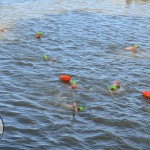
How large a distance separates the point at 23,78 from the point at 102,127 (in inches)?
186

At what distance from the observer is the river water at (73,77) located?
402 inches

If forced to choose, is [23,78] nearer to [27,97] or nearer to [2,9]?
[27,97]

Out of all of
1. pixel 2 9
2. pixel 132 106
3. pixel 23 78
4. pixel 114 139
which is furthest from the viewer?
pixel 2 9

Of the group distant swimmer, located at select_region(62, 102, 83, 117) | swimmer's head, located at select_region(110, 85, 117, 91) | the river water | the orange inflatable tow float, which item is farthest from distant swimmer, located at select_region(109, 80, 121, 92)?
distant swimmer, located at select_region(62, 102, 83, 117)

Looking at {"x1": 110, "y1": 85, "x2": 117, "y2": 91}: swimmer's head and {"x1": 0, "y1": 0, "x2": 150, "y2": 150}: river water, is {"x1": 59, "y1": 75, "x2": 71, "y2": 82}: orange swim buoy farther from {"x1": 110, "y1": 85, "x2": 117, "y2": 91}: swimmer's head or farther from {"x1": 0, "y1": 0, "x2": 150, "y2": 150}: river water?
{"x1": 110, "y1": 85, "x2": 117, "y2": 91}: swimmer's head

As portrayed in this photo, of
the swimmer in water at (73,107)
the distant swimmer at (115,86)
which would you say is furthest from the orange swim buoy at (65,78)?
the swimmer in water at (73,107)

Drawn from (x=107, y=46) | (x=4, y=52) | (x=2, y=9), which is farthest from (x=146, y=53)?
(x=2, y=9)

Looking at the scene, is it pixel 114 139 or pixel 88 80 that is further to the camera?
pixel 88 80

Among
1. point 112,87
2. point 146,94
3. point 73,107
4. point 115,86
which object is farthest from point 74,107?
point 146,94

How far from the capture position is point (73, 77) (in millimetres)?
14680

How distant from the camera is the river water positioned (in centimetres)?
1022

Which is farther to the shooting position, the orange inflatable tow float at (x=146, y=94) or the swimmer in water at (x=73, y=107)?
the orange inflatable tow float at (x=146, y=94)

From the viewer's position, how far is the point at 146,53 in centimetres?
1823

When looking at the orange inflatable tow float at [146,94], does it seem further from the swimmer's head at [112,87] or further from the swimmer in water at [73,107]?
the swimmer in water at [73,107]
